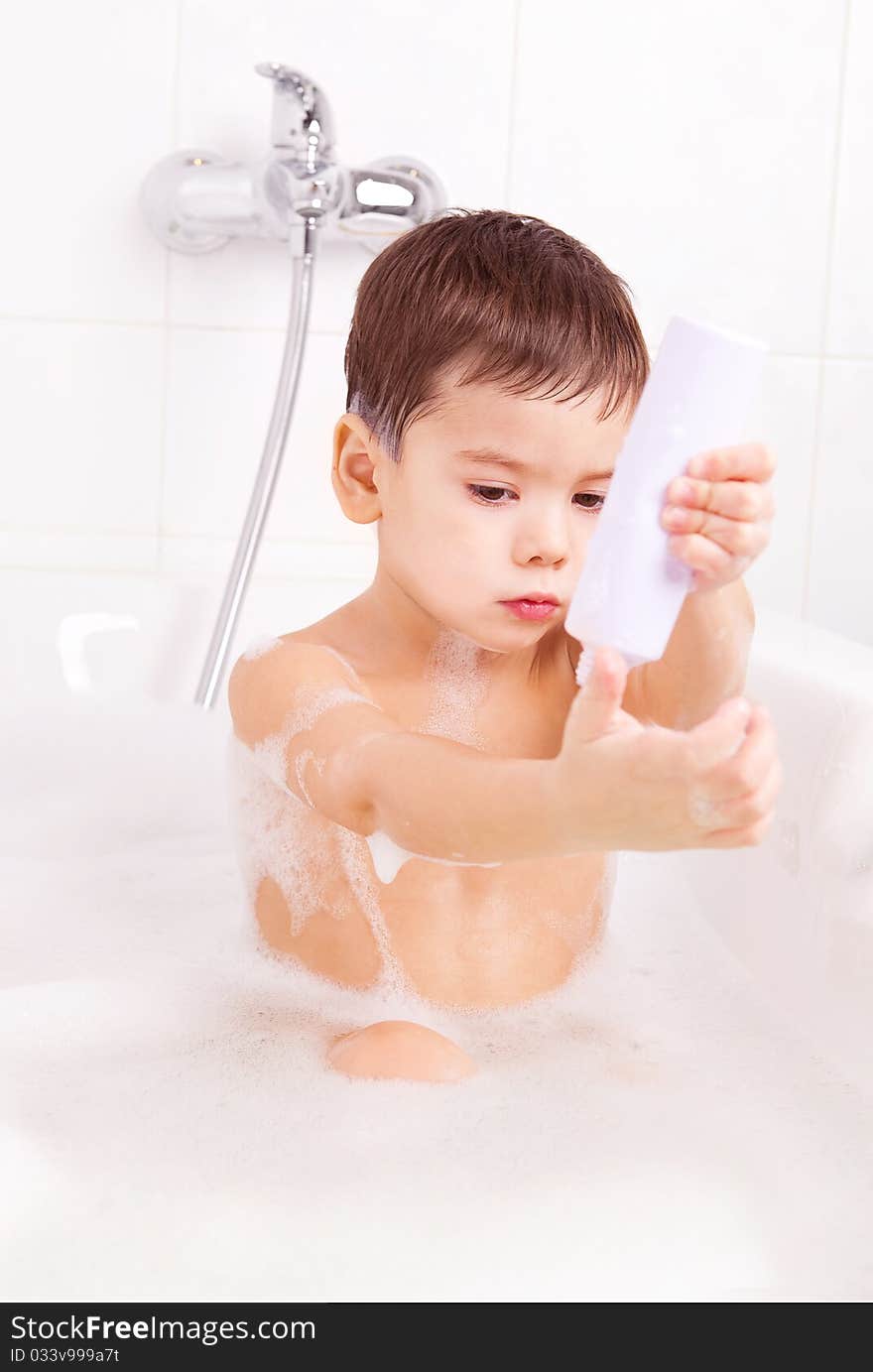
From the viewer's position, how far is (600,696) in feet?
2.07

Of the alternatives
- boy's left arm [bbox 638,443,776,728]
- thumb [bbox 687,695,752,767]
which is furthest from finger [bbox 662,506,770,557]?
thumb [bbox 687,695,752,767]

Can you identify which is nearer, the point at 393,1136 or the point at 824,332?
the point at 393,1136

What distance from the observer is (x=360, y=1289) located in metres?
0.70

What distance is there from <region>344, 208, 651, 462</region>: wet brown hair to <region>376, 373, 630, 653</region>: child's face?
0.02 metres

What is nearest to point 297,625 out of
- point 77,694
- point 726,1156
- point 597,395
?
point 77,694

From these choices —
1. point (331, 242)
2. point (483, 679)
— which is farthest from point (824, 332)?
point (483, 679)

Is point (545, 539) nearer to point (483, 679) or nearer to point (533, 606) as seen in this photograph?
point (533, 606)

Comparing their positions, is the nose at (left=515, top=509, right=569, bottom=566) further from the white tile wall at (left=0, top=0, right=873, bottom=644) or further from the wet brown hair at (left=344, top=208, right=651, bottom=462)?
the white tile wall at (left=0, top=0, right=873, bottom=644)

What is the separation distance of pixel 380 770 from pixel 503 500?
0.64ft

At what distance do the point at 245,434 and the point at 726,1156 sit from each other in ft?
3.64

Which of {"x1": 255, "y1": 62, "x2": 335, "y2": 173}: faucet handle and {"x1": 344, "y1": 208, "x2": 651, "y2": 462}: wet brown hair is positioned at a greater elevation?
{"x1": 255, "y1": 62, "x2": 335, "y2": 173}: faucet handle

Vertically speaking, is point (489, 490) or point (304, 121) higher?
point (304, 121)

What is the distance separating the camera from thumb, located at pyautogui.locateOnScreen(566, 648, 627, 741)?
622 millimetres

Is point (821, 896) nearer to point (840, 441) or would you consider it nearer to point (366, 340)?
point (366, 340)
